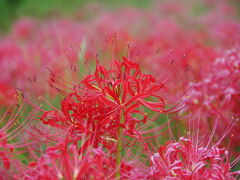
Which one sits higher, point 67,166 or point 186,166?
point 67,166

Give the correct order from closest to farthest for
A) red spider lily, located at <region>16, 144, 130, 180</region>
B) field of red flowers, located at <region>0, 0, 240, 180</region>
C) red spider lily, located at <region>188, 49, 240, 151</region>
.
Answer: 1. red spider lily, located at <region>16, 144, 130, 180</region>
2. field of red flowers, located at <region>0, 0, 240, 180</region>
3. red spider lily, located at <region>188, 49, 240, 151</region>

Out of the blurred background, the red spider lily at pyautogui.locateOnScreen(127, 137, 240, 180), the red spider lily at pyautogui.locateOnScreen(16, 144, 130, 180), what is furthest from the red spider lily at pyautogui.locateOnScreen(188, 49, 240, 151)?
the blurred background

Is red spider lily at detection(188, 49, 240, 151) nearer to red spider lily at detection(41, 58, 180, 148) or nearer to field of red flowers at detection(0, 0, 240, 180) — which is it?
field of red flowers at detection(0, 0, 240, 180)

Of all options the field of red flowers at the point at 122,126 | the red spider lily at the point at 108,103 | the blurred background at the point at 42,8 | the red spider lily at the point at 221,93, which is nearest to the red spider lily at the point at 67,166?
the field of red flowers at the point at 122,126

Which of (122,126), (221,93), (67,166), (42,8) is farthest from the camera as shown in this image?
(42,8)

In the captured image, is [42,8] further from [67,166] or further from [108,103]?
[67,166]

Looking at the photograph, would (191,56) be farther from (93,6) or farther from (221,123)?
(93,6)

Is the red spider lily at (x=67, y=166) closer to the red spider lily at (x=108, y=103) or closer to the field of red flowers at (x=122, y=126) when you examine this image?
the field of red flowers at (x=122, y=126)

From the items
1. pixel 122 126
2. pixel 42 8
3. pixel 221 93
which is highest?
pixel 42 8

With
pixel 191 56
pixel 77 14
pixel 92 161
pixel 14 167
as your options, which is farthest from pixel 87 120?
pixel 77 14

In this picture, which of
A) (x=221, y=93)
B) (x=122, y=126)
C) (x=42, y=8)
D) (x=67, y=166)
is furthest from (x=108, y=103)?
(x=42, y=8)

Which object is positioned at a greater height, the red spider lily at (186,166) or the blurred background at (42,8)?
the blurred background at (42,8)
